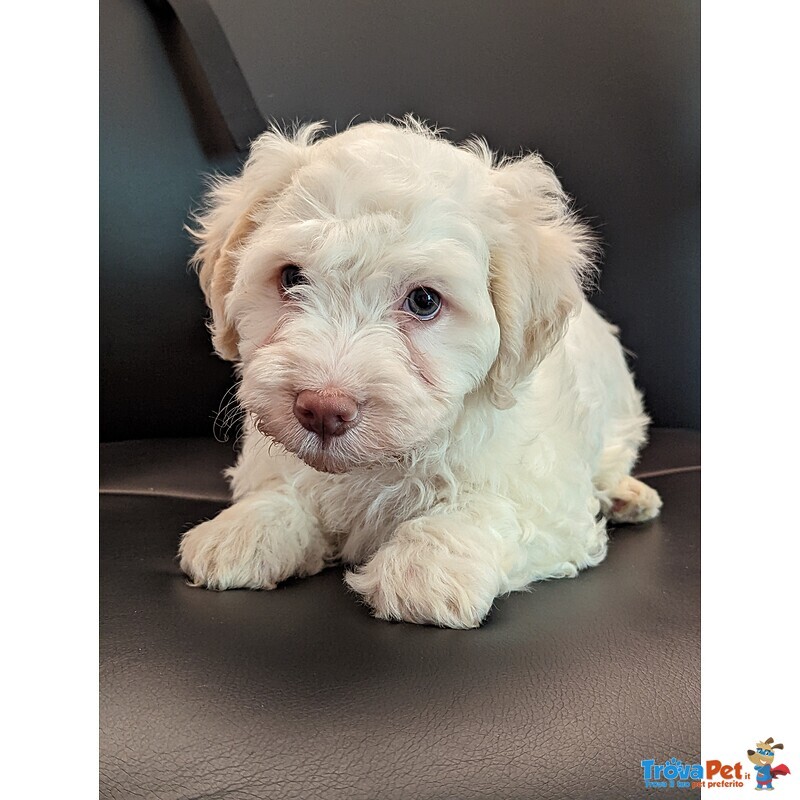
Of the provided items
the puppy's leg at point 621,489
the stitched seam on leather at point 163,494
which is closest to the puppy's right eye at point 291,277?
the stitched seam on leather at point 163,494

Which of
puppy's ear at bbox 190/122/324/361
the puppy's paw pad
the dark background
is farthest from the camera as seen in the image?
the dark background

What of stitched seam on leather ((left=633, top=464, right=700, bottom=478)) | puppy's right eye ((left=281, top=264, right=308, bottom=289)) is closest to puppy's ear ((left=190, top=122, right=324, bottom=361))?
puppy's right eye ((left=281, top=264, right=308, bottom=289))

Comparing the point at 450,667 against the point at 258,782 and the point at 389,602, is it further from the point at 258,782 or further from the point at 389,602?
the point at 258,782

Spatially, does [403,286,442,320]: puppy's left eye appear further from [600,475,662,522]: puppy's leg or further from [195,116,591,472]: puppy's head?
[600,475,662,522]: puppy's leg

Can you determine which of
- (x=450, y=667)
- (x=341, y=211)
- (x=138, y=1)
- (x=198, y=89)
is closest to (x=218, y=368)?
(x=198, y=89)

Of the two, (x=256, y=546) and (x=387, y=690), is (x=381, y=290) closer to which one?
Result: (x=256, y=546)
